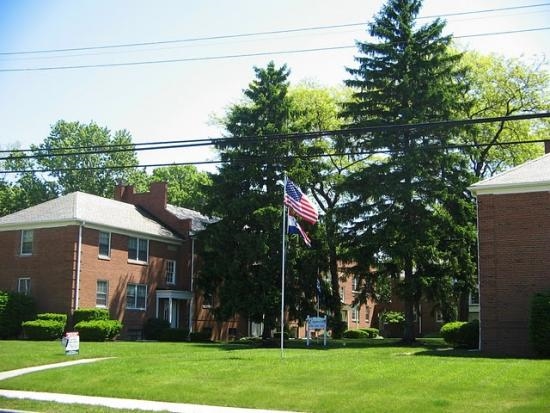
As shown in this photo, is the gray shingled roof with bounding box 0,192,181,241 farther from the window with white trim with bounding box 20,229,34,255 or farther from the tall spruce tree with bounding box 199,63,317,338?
the tall spruce tree with bounding box 199,63,317,338

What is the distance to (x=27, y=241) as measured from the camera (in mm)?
40375

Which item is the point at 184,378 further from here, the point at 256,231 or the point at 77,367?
the point at 256,231

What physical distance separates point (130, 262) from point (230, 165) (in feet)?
30.6

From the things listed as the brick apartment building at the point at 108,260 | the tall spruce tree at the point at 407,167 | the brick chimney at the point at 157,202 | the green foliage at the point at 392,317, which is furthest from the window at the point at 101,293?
the green foliage at the point at 392,317

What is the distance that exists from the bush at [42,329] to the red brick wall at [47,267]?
1.91 m

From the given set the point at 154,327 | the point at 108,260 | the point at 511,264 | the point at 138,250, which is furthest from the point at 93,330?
the point at 511,264

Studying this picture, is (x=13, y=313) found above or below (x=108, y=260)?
below

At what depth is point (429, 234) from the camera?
109 feet

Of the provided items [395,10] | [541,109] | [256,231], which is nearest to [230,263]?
[256,231]

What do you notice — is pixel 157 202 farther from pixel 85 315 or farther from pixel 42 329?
pixel 42 329

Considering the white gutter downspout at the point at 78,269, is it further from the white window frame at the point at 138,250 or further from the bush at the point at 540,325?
the bush at the point at 540,325

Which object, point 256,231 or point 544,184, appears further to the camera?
point 256,231

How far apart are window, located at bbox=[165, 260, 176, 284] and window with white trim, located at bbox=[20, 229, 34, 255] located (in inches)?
361

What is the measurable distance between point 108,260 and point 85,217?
3109 millimetres
